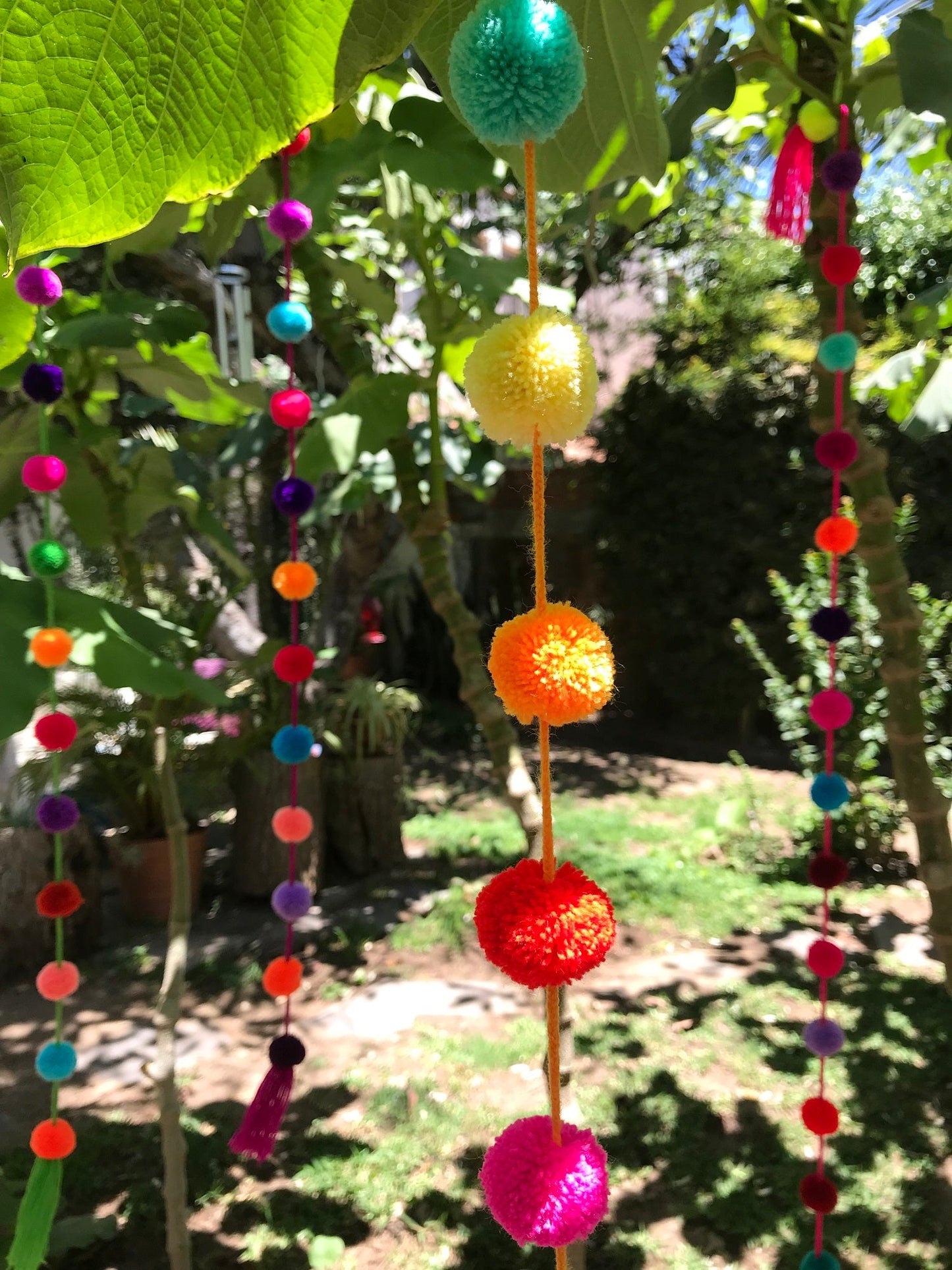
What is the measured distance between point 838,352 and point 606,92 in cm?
41

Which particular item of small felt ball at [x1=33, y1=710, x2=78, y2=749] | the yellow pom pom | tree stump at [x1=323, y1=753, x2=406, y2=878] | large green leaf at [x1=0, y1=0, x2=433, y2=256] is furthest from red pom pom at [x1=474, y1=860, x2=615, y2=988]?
tree stump at [x1=323, y1=753, x2=406, y2=878]

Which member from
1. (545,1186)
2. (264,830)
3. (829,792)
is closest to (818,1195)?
(829,792)

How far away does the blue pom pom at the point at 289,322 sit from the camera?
1.00 meters

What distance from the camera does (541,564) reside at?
49cm

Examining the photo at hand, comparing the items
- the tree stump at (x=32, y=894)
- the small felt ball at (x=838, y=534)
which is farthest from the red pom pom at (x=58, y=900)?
the tree stump at (x=32, y=894)

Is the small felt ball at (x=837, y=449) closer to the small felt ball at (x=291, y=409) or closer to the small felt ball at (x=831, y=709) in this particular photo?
the small felt ball at (x=831, y=709)

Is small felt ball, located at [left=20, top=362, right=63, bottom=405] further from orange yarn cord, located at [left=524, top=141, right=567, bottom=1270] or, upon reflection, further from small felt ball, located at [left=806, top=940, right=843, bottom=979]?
small felt ball, located at [left=806, top=940, right=843, bottom=979]

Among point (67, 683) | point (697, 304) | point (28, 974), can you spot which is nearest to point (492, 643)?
point (28, 974)

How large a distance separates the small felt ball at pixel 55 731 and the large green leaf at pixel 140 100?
885 mm

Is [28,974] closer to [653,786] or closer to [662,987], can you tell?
[662,987]

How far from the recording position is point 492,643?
0.51m

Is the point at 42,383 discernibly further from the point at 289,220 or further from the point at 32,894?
the point at 32,894

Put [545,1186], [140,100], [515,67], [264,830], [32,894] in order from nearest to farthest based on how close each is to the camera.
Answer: [140,100] < [515,67] < [545,1186] < [32,894] < [264,830]

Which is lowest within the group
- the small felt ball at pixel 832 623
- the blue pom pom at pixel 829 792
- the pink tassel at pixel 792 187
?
the blue pom pom at pixel 829 792
